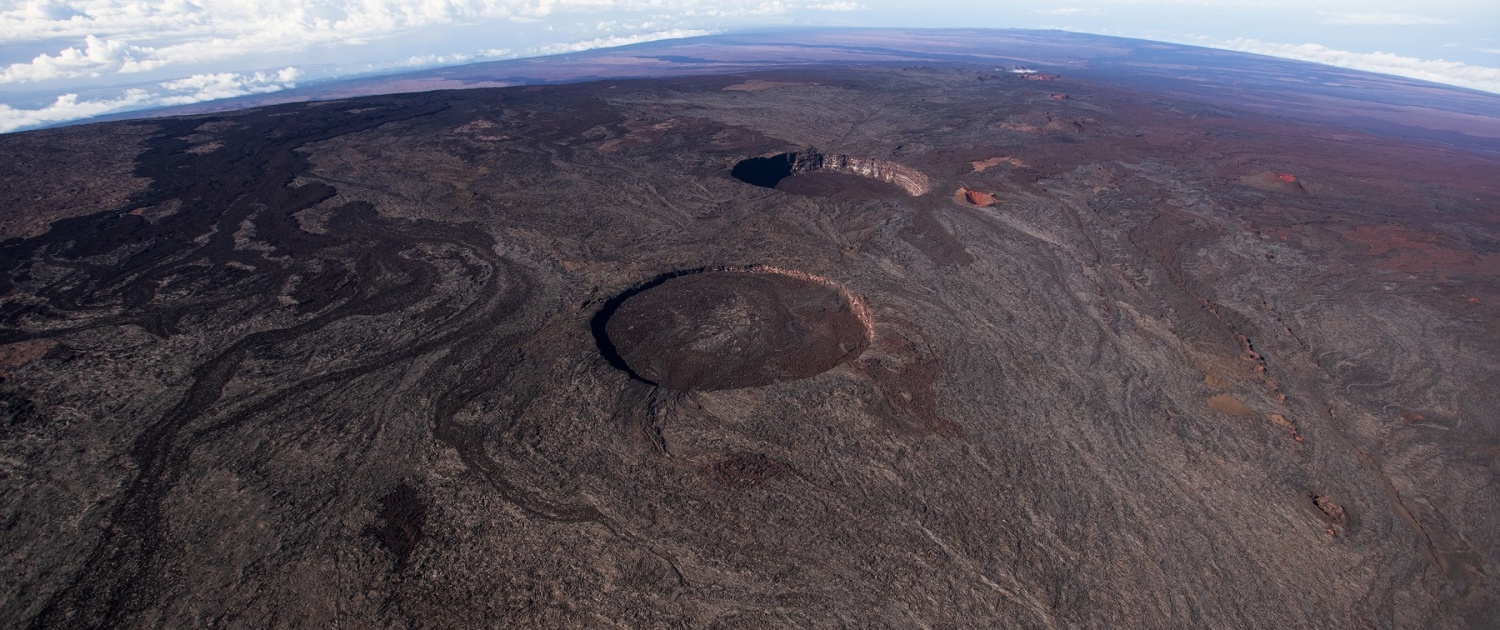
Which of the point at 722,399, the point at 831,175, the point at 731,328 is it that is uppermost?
the point at 831,175

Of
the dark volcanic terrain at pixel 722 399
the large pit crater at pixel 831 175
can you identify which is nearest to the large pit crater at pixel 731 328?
the dark volcanic terrain at pixel 722 399

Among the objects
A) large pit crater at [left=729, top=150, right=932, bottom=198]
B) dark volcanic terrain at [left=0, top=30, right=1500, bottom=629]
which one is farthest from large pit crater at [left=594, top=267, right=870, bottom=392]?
large pit crater at [left=729, top=150, right=932, bottom=198]

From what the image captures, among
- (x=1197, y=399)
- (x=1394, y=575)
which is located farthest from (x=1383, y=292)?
(x=1394, y=575)

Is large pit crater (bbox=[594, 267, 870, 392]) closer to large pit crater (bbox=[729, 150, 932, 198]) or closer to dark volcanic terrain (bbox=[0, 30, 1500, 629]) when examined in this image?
dark volcanic terrain (bbox=[0, 30, 1500, 629])

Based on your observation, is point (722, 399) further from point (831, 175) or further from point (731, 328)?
point (831, 175)

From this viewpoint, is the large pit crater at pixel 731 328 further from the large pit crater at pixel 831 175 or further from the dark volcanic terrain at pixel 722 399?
the large pit crater at pixel 831 175

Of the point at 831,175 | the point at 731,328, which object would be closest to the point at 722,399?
the point at 731,328
